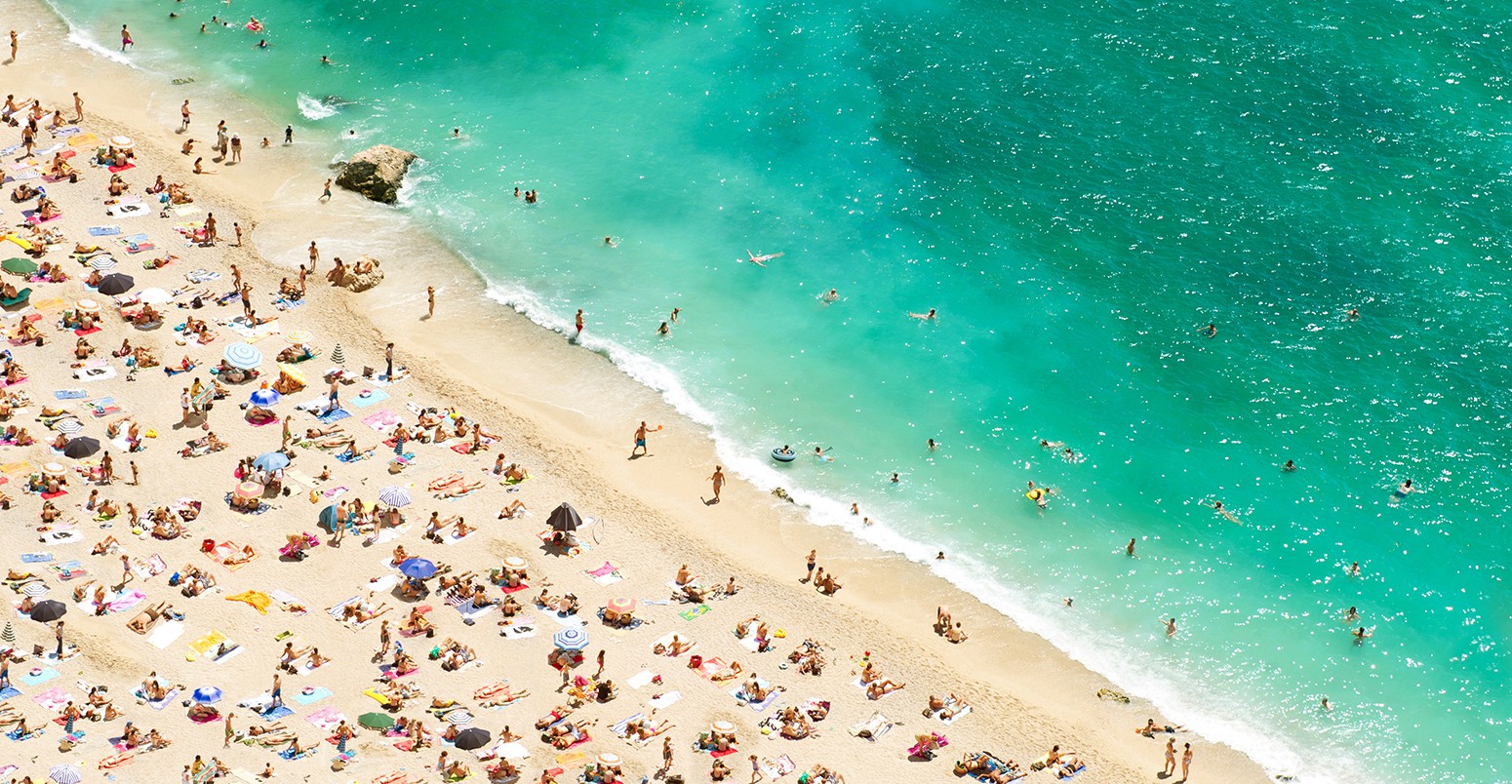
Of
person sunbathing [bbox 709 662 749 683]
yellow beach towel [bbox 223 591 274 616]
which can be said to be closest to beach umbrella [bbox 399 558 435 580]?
yellow beach towel [bbox 223 591 274 616]

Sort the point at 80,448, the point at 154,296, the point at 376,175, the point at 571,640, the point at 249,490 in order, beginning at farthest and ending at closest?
the point at 376,175 → the point at 154,296 → the point at 80,448 → the point at 249,490 → the point at 571,640

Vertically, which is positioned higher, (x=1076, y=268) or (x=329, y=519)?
(x=1076, y=268)

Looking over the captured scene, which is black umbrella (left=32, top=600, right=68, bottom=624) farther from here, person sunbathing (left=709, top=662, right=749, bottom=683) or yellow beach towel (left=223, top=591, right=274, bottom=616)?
person sunbathing (left=709, top=662, right=749, bottom=683)

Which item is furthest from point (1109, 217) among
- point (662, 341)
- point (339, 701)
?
point (339, 701)

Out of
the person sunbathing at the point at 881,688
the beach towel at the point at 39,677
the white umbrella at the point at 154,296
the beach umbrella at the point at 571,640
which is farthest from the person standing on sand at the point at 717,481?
the beach towel at the point at 39,677

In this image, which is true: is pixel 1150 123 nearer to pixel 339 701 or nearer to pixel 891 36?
pixel 891 36

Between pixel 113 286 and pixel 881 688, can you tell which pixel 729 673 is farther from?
pixel 113 286

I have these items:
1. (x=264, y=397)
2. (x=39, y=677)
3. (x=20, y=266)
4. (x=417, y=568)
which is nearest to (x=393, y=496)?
(x=417, y=568)
